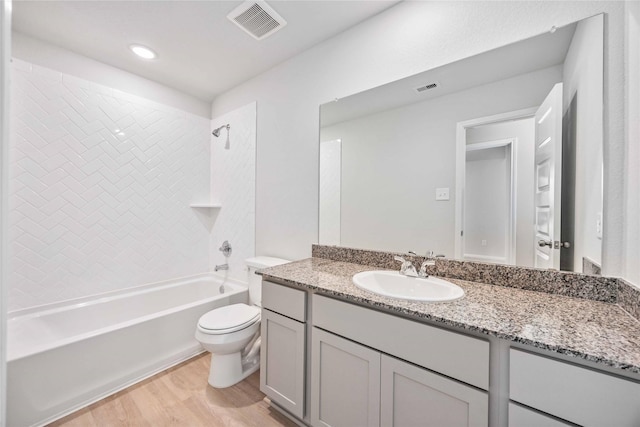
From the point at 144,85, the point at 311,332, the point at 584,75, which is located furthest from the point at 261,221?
the point at 584,75

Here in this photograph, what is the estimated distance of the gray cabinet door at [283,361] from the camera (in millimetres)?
1369

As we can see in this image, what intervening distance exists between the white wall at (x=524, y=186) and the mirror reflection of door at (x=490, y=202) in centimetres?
2

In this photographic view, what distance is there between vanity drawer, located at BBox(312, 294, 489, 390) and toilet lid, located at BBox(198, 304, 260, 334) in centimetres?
76

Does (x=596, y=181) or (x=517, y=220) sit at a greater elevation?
(x=596, y=181)

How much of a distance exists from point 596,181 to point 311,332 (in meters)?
1.44

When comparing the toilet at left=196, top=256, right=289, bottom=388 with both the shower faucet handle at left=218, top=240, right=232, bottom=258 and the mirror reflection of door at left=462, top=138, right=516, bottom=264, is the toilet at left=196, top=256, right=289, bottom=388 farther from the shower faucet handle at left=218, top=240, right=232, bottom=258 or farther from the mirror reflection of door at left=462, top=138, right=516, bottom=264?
the mirror reflection of door at left=462, top=138, right=516, bottom=264

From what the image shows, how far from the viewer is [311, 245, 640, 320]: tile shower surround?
3.19 ft

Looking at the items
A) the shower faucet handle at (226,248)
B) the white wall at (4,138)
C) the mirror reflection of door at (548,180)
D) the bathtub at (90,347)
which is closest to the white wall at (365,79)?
the mirror reflection of door at (548,180)

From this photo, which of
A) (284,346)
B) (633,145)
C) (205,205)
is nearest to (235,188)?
(205,205)

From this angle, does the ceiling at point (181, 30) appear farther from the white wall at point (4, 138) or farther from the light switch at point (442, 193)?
the light switch at point (442, 193)

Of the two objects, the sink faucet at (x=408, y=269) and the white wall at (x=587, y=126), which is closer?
the white wall at (x=587, y=126)

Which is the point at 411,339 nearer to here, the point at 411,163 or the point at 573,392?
the point at 573,392

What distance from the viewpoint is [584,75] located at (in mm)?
1118

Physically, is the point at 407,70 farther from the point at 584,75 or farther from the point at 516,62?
the point at 584,75
